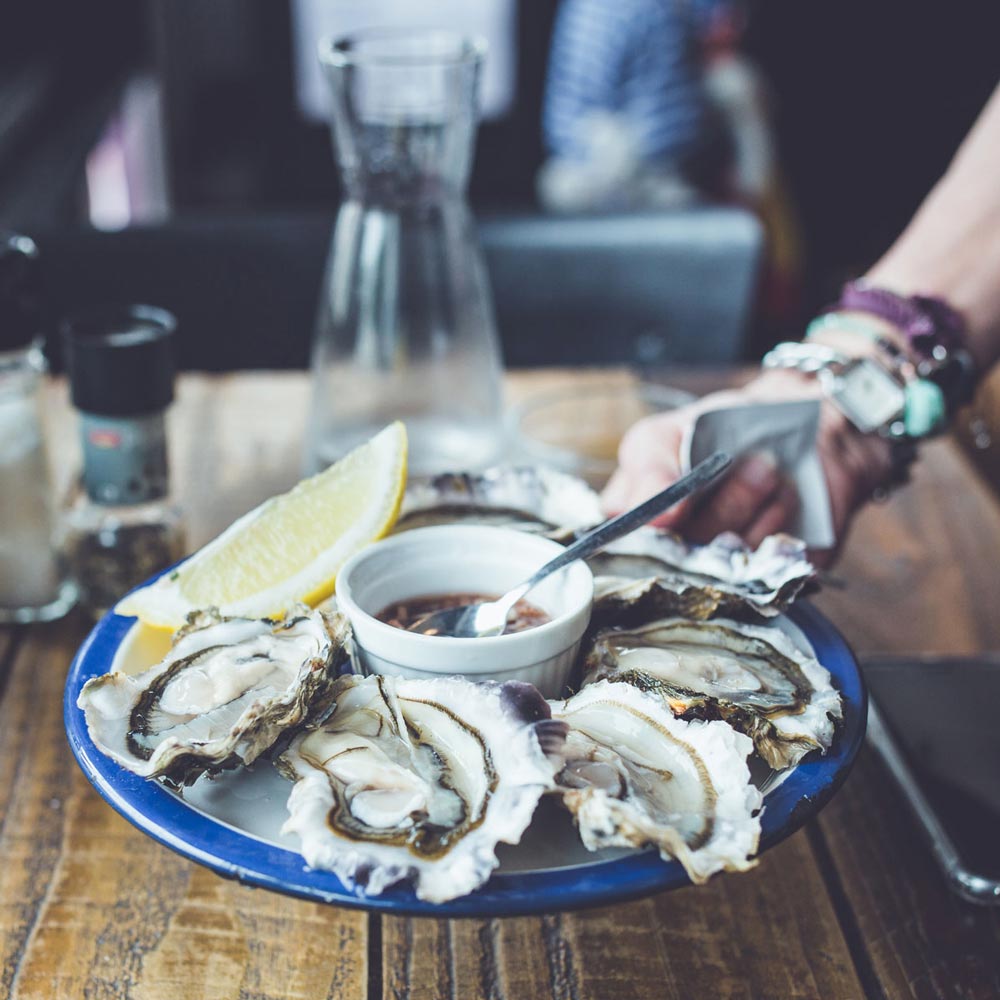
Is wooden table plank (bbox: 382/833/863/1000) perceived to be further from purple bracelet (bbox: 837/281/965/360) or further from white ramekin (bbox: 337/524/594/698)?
purple bracelet (bbox: 837/281/965/360)

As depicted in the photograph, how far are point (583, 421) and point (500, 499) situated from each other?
47 cm

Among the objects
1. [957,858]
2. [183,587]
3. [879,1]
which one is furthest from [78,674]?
[879,1]

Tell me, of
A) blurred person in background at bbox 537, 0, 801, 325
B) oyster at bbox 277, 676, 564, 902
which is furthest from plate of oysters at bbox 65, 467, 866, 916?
blurred person in background at bbox 537, 0, 801, 325

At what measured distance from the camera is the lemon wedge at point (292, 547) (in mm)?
636

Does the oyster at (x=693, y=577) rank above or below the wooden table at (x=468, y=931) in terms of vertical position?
above

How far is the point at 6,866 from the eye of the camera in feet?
1.97

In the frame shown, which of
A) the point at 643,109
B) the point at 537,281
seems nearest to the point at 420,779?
the point at 537,281

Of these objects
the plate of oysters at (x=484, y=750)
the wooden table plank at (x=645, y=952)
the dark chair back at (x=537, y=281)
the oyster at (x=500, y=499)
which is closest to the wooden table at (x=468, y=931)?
the wooden table plank at (x=645, y=952)

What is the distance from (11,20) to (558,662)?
8.44 feet

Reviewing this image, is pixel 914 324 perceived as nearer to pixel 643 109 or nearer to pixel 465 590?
pixel 465 590

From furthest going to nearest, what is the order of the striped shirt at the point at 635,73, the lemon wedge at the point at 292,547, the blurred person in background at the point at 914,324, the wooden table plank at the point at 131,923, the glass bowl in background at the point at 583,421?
the striped shirt at the point at 635,73 → the glass bowl in background at the point at 583,421 → the blurred person in background at the point at 914,324 → the lemon wedge at the point at 292,547 → the wooden table plank at the point at 131,923

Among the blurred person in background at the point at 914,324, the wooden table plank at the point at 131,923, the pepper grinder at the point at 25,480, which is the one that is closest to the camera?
the wooden table plank at the point at 131,923

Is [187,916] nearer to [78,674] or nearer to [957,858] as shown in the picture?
[78,674]

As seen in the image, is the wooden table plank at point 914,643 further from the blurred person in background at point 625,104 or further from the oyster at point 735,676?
the blurred person in background at point 625,104
